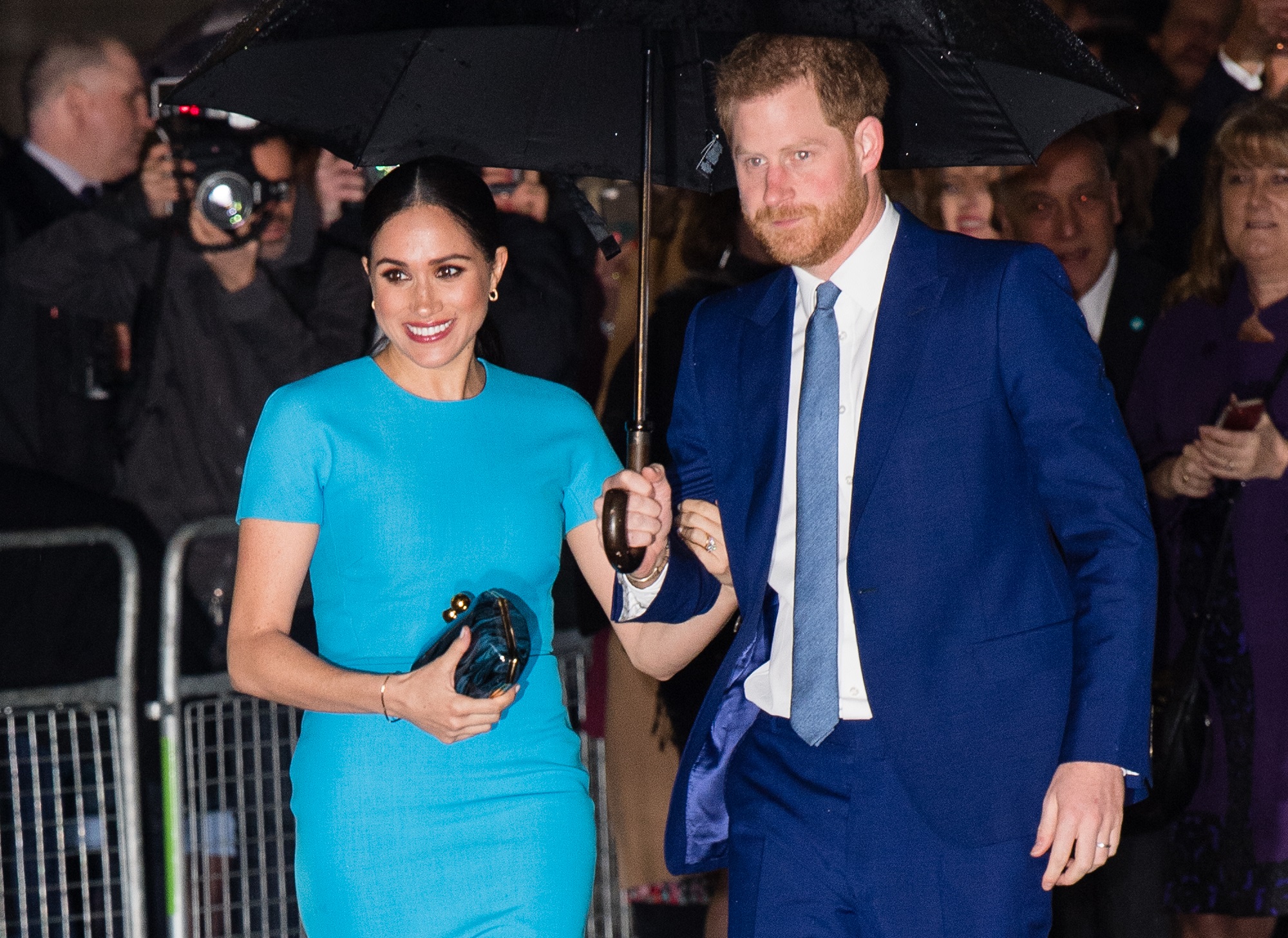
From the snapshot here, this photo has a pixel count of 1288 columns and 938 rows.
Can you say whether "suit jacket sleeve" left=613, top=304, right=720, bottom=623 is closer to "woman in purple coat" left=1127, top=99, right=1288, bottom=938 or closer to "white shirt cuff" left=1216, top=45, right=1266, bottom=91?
"woman in purple coat" left=1127, top=99, right=1288, bottom=938

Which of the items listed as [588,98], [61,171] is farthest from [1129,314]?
[61,171]

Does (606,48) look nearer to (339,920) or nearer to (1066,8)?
(339,920)

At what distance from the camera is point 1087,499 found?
2.45 meters

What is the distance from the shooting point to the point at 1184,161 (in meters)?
5.38

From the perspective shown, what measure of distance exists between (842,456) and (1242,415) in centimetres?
194

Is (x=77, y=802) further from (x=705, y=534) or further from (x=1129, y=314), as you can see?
(x=1129, y=314)

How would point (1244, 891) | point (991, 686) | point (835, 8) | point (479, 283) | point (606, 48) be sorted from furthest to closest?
point (1244, 891) → point (606, 48) → point (479, 283) → point (991, 686) → point (835, 8)

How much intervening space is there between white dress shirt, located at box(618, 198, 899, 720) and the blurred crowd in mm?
1323

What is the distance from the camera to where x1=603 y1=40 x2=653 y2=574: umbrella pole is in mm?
2582

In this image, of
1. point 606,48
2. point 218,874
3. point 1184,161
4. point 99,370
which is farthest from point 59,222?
point 1184,161

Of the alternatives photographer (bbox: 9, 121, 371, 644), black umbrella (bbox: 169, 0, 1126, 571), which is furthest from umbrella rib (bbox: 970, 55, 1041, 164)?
photographer (bbox: 9, 121, 371, 644)

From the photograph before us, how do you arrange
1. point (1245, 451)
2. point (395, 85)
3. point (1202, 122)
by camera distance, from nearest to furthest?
point (395, 85)
point (1245, 451)
point (1202, 122)

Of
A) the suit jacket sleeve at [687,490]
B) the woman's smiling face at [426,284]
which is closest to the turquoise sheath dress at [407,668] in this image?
the woman's smiling face at [426,284]

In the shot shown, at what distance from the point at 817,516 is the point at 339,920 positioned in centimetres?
109
